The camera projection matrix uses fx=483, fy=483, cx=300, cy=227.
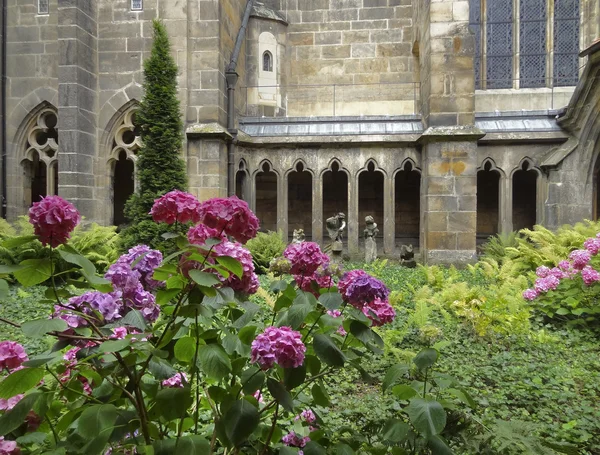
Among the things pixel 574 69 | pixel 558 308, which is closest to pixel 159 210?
pixel 558 308

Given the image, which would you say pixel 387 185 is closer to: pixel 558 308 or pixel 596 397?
pixel 558 308

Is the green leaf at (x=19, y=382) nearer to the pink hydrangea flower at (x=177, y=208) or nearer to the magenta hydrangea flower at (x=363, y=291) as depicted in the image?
the pink hydrangea flower at (x=177, y=208)

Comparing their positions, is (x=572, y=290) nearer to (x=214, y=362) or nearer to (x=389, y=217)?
(x=214, y=362)

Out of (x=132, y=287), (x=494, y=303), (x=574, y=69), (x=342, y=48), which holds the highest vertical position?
(x=342, y=48)

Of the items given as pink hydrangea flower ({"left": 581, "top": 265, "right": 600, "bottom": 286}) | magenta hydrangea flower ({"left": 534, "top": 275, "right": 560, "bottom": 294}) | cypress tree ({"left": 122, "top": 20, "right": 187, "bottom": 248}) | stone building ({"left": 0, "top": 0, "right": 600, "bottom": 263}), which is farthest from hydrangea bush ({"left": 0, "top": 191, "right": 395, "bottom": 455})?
stone building ({"left": 0, "top": 0, "right": 600, "bottom": 263})

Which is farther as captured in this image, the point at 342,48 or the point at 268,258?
the point at 342,48

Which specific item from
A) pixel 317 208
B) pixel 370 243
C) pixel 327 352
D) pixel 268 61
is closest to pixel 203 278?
pixel 327 352

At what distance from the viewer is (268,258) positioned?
878 cm

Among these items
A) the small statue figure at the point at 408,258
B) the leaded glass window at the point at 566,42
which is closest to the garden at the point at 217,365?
the small statue figure at the point at 408,258

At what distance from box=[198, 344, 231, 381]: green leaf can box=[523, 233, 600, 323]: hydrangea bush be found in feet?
14.1

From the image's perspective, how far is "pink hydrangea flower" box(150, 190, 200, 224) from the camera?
A: 4.84 feet

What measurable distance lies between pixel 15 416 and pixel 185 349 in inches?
18.1

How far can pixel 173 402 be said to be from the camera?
1358 millimetres

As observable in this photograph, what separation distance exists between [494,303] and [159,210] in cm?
408
